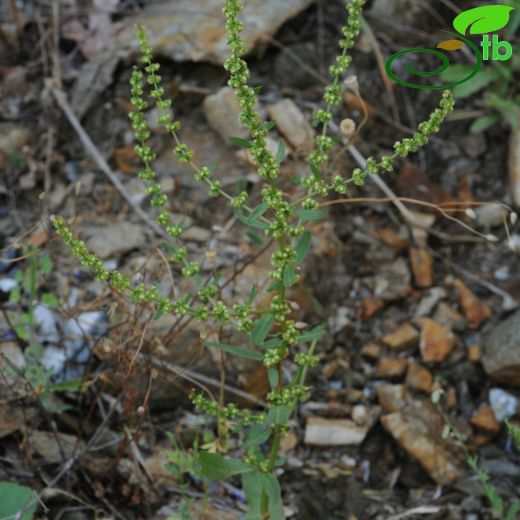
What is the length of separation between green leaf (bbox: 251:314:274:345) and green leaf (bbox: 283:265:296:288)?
133mm

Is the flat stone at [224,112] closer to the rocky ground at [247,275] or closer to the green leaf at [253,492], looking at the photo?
the rocky ground at [247,275]

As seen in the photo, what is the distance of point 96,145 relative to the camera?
3512 millimetres

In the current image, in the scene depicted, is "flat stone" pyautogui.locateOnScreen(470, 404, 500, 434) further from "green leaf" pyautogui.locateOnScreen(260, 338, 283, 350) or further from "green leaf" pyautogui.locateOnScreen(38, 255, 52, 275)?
"green leaf" pyautogui.locateOnScreen(38, 255, 52, 275)

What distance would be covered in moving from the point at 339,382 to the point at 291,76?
4.90ft

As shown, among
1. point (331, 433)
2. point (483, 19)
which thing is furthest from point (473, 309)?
point (483, 19)

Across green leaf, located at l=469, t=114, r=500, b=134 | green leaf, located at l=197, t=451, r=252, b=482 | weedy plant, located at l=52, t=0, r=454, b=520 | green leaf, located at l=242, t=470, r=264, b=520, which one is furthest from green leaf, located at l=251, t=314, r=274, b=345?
green leaf, located at l=469, t=114, r=500, b=134

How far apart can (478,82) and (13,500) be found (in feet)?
9.14

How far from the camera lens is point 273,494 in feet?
7.03

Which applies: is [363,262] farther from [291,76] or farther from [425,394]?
[291,76]

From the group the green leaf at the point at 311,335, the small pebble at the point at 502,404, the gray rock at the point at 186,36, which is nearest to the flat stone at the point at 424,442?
the small pebble at the point at 502,404

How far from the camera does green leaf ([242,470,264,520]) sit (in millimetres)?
2244

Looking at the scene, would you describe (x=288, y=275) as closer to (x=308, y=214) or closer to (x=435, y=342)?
(x=308, y=214)

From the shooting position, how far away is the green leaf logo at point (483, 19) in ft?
10.8

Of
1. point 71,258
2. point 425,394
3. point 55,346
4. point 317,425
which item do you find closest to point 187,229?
point 71,258
